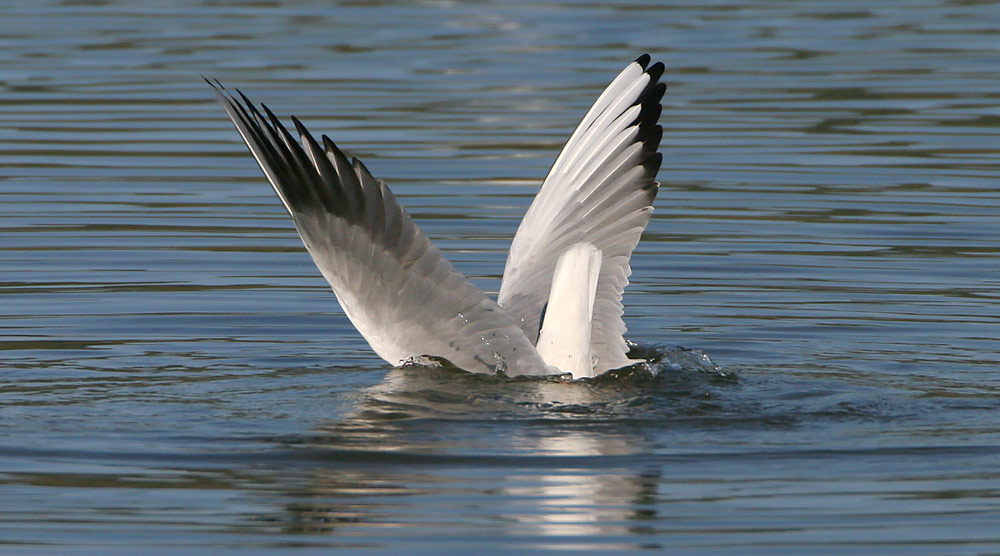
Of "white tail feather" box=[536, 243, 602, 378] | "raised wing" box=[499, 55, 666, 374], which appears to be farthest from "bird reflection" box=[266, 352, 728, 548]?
"raised wing" box=[499, 55, 666, 374]

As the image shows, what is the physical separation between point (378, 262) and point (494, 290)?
3001mm

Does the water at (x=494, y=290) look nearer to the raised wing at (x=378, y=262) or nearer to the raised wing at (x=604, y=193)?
the raised wing at (x=378, y=262)

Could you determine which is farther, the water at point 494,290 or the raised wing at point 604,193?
the raised wing at point 604,193

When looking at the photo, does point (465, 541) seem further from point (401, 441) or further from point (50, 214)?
point (50, 214)

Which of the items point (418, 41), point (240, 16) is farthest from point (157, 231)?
point (240, 16)

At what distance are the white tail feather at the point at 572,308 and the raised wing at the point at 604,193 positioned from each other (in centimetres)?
89

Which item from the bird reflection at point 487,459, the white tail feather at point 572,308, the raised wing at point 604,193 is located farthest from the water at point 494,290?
the raised wing at point 604,193

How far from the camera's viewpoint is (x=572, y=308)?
720 cm

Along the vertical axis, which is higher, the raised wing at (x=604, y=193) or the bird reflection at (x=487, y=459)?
the raised wing at (x=604, y=193)

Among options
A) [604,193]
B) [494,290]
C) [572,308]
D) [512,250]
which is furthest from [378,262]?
[494,290]

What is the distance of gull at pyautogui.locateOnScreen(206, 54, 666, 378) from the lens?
22.6 ft

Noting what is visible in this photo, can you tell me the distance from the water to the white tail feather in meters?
0.15

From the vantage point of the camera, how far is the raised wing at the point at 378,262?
6.87 metres

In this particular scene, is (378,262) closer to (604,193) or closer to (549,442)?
(549,442)
